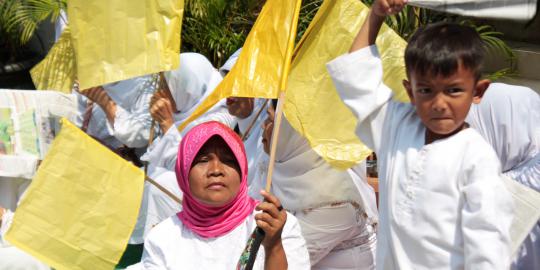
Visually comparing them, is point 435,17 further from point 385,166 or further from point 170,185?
point 385,166

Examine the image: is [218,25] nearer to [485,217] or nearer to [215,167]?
[215,167]

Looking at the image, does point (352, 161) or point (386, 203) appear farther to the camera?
point (352, 161)

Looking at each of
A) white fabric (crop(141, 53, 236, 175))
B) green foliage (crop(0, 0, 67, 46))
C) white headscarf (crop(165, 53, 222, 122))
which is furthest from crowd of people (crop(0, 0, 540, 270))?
green foliage (crop(0, 0, 67, 46))

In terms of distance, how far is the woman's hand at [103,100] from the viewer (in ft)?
16.2

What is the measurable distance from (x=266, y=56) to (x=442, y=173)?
1.01 metres

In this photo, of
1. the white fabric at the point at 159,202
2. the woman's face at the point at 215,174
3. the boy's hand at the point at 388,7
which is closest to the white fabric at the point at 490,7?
the boy's hand at the point at 388,7

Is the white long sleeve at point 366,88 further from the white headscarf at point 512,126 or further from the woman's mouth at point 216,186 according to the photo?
the white headscarf at point 512,126

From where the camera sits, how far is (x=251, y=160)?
4266 millimetres

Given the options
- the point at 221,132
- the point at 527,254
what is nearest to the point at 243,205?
the point at 221,132

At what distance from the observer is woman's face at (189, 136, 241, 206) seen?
2.76 m

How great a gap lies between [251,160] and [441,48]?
6.78 ft

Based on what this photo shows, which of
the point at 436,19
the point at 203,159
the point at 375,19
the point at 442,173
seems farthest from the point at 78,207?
the point at 436,19

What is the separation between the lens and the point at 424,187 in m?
2.37

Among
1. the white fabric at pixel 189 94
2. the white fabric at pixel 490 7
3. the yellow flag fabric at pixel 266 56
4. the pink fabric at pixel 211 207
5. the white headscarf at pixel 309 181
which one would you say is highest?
the white fabric at pixel 490 7
